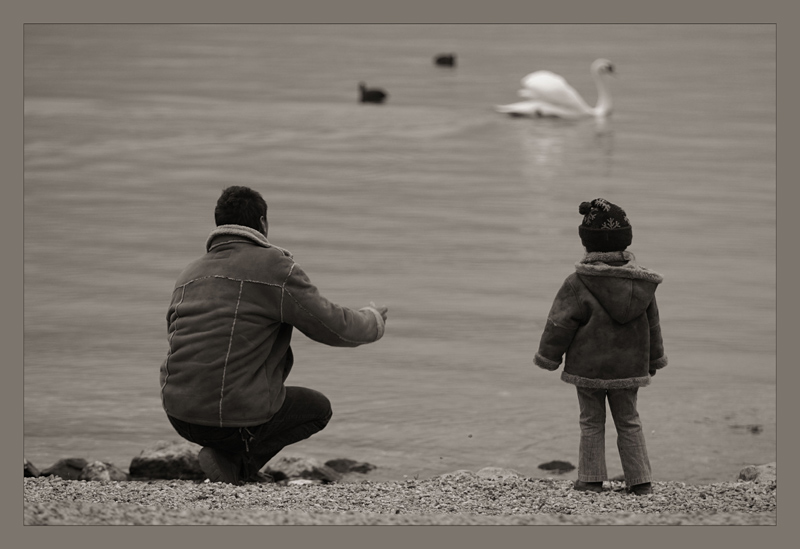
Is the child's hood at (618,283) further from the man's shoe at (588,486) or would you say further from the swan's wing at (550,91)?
the swan's wing at (550,91)

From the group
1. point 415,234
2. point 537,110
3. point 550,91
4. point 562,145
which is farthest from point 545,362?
point 537,110

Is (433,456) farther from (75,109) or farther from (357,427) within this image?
(75,109)

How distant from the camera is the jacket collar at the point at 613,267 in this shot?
21.1 ft

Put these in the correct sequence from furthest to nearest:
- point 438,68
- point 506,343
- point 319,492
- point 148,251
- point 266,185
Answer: point 438,68 → point 266,185 → point 148,251 → point 506,343 → point 319,492

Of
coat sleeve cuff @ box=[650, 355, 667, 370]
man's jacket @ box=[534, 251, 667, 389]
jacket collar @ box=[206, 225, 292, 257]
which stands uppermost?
jacket collar @ box=[206, 225, 292, 257]

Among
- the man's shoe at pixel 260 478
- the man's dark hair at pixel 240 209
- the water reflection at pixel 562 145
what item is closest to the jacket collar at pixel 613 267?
the man's dark hair at pixel 240 209

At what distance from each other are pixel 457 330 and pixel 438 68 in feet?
67.9

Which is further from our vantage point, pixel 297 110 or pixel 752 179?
pixel 297 110

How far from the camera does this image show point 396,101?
24.6m

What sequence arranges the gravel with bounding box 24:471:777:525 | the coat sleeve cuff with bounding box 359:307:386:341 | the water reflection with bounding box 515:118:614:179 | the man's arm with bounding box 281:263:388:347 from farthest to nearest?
1. the water reflection with bounding box 515:118:614:179
2. the coat sleeve cuff with bounding box 359:307:386:341
3. the man's arm with bounding box 281:263:388:347
4. the gravel with bounding box 24:471:777:525

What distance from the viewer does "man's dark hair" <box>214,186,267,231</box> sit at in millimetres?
6535

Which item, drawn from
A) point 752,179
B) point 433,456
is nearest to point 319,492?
point 433,456

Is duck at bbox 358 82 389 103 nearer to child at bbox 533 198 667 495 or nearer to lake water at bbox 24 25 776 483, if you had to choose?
lake water at bbox 24 25 776 483

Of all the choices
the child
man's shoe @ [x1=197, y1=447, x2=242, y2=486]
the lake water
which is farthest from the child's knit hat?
the lake water
